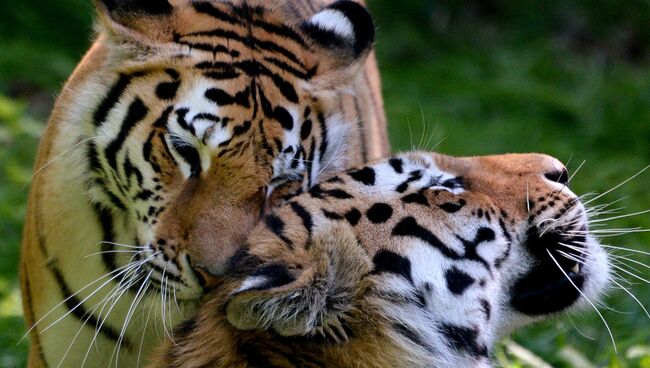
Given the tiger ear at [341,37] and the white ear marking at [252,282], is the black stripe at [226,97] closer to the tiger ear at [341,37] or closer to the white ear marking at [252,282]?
the tiger ear at [341,37]

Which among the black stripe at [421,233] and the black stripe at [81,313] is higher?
the black stripe at [421,233]

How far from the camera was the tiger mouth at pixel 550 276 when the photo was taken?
10.1 feet

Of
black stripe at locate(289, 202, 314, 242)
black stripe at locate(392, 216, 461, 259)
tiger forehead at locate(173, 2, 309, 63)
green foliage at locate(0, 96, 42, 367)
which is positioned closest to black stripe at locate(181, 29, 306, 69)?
tiger forehead at locate(173, 2, 309, 63)

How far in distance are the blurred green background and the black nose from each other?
1.43 metres

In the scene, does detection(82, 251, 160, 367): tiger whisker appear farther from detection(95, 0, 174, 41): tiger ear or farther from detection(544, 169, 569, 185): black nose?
detection(544, 169, 569, 185): black nose

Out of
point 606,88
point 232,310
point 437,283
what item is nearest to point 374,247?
point 437,283

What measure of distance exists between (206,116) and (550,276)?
3.69ft

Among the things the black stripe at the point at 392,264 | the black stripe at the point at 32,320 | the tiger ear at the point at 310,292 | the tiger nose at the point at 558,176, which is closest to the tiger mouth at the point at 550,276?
the tiger nose at the point at 558,176

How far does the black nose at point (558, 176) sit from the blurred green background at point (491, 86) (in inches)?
56.3

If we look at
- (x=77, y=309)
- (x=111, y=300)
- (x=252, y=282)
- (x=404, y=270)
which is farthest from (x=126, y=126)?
(x=404, y=270)

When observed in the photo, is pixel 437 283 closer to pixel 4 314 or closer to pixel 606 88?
pixel 4 314

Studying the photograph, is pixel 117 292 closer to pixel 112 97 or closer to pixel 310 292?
pixel 112 97

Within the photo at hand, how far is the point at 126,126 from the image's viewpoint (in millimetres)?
3369

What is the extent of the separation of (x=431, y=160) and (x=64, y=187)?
4.08 ft
